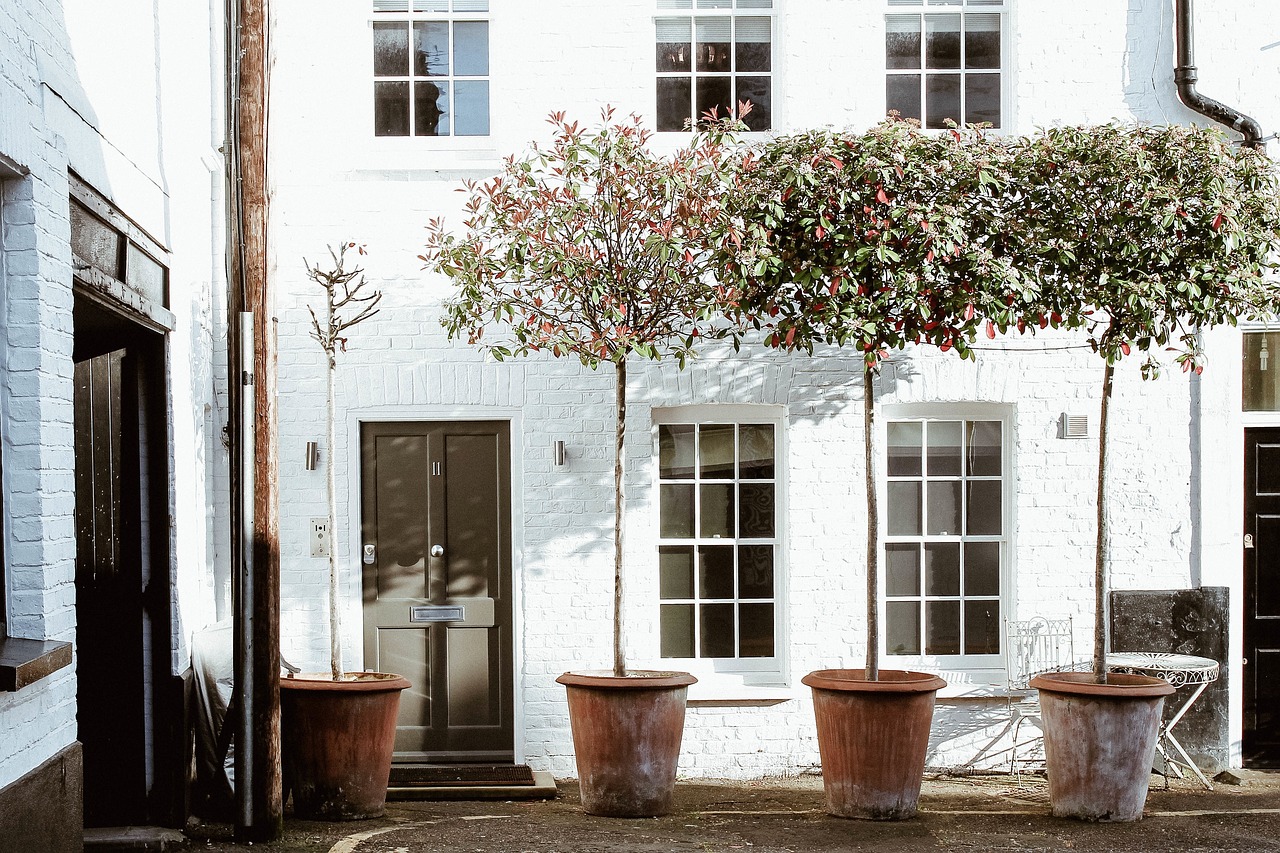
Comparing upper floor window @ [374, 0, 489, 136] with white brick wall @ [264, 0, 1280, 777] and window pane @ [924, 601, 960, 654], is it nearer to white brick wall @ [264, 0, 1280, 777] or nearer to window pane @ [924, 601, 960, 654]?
white brick wall @ [264, 0, 1280, 777]

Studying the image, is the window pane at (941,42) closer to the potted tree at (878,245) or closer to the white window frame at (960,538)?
the potted tree at (878,245)

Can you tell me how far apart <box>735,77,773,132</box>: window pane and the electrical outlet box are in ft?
11.9

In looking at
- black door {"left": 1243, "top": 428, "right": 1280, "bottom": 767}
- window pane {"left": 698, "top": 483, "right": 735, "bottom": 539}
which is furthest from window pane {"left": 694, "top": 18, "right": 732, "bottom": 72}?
black door {"left": 1243, "top": 428, "right": 1280, "bottom": 767}

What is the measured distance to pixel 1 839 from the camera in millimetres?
3842

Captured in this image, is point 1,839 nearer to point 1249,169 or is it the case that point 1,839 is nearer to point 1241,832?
point 1241,832

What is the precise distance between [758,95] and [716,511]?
2.64 metres

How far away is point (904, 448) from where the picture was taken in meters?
8.01

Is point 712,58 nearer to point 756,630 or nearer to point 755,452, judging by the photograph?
point 755,452

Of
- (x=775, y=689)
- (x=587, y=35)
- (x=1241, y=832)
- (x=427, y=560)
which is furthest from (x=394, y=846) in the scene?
(x=587, y=35)

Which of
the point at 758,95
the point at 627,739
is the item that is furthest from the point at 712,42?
the point at 627,739

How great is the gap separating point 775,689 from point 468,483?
2.28 m

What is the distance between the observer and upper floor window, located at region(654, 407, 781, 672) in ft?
26.0

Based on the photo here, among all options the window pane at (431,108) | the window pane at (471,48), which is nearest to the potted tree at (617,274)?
the window pane at (431,108)

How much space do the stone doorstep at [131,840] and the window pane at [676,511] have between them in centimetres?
332
